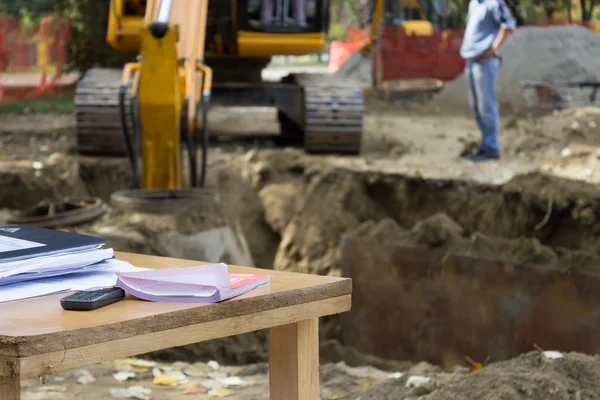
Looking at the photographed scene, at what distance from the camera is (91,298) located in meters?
1.66

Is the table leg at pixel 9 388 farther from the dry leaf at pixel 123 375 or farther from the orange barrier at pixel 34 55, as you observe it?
the orange barrier at pixel 34 55

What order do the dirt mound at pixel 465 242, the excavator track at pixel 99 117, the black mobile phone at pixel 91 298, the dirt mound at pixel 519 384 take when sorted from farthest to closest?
the excavator track at pixel 99 117, the dirt mound at pixel 465 242, the dirt mound at pixel 519 384, the black mobile phone at pixel 91 298

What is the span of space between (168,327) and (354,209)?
6.13m

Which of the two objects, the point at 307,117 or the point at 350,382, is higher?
the point at 307,117

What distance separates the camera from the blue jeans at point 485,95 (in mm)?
8352

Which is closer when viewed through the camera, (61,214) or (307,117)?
(61,214)

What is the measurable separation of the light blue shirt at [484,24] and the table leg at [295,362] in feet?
20.3

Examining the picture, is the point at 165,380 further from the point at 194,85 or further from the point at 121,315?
the point at 194,85

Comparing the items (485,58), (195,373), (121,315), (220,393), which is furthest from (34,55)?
(121,315)

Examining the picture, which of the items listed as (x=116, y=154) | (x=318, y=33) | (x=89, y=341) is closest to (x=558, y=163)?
(x=318, y=33)

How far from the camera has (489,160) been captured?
28.1 feet

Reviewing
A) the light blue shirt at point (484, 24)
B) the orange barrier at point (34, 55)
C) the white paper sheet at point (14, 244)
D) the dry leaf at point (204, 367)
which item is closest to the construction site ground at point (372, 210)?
the dry leaf at point (204, 367)

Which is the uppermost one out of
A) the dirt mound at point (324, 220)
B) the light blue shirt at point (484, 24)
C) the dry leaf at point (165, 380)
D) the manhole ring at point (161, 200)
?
the light blue shirt at point (484, 24)

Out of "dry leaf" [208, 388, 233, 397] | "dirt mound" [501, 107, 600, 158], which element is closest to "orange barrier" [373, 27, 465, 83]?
"dirt mound" [501, 107, 600, 158]
